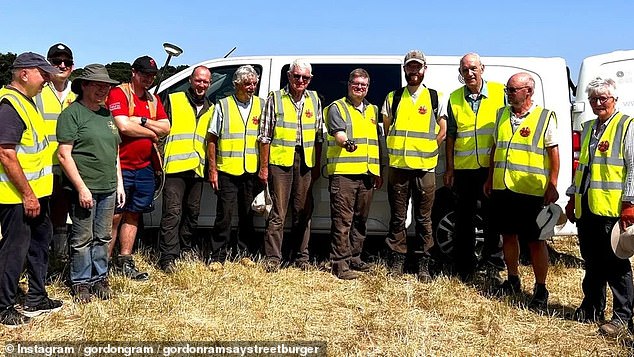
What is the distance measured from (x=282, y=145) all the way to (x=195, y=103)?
34.3 inches

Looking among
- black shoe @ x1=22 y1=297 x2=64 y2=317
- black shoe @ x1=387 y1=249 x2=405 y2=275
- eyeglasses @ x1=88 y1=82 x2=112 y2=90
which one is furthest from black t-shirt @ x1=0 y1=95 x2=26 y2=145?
black shoe @ x1=387 y1=249 x2=405 y2=275

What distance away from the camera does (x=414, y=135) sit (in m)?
4.70

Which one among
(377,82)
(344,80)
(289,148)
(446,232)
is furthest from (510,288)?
(344,80)

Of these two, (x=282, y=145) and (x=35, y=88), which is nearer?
(x=35, y=88)

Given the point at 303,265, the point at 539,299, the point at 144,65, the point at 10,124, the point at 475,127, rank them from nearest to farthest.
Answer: the point at 10,124
the point at 539,299
the point at 144,65
the point at 475,127
the point at 303,265

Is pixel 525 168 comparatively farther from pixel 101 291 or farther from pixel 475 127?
pixel 101 291

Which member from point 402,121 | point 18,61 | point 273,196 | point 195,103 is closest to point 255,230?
point 273,196

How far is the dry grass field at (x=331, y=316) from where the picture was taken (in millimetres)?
3432

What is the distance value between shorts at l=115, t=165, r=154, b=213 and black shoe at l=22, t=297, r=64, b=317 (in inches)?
35.7

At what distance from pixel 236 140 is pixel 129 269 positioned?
56.8 inches

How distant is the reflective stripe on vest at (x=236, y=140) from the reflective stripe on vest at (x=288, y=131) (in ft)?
0.61

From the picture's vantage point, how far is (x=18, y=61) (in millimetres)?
3438

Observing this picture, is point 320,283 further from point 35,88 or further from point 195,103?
point 35,88

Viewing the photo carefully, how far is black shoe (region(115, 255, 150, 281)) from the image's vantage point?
4.67m
